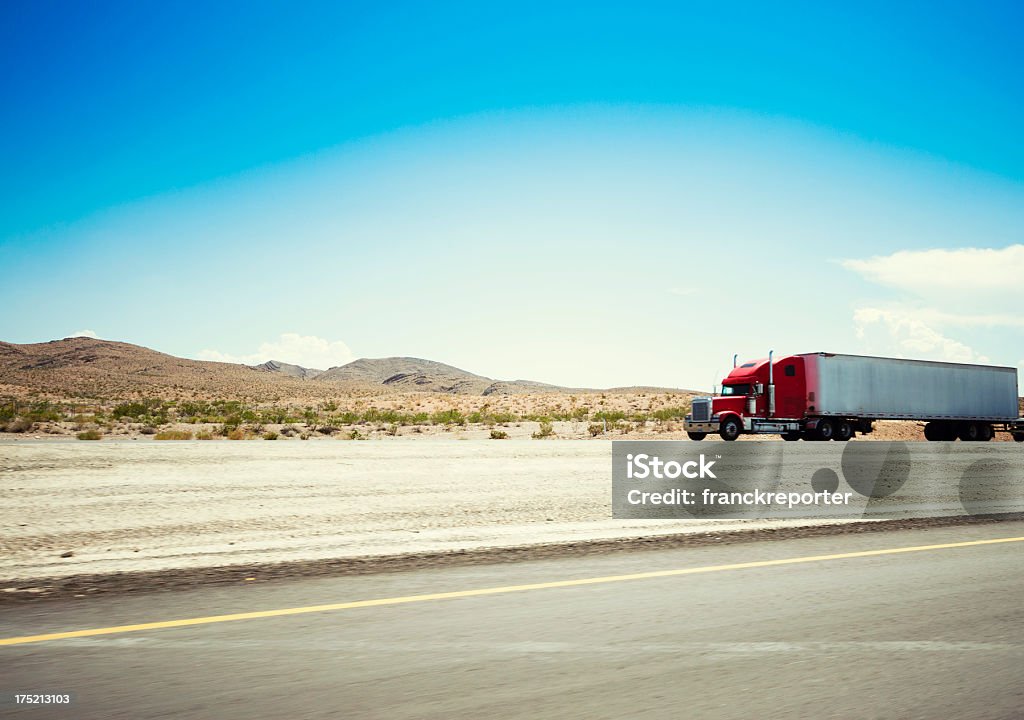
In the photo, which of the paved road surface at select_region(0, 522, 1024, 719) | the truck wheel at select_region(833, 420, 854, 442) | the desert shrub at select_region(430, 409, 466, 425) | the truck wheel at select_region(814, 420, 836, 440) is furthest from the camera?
the desert shrub at select_region(430, 409, 466, 425)

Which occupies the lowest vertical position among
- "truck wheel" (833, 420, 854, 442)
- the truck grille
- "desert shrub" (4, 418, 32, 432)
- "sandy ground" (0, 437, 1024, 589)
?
"sandy ground" (0, 437, 1024, 589)

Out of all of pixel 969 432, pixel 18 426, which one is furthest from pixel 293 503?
pixel 969 432

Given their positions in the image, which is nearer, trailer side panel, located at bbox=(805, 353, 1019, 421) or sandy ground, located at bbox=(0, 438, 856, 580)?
sandy ground, located at bbox=(0, 438, 856, 580)

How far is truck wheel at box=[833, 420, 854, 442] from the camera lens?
38031 millimetres

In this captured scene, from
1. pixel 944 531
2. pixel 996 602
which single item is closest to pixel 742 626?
pixel 996 602

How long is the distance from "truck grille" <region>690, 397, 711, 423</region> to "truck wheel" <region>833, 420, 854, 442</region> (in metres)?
6.61

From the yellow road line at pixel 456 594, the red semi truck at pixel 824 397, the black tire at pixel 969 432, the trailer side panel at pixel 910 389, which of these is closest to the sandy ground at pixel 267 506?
the yellow road line at pixel 456 594

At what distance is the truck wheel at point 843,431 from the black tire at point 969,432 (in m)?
9.94

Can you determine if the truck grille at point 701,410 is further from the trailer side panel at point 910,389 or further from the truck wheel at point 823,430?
the truck wheel at point 823,430

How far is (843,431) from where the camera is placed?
38.2 m

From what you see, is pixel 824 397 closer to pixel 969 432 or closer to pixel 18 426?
pixel 969 432

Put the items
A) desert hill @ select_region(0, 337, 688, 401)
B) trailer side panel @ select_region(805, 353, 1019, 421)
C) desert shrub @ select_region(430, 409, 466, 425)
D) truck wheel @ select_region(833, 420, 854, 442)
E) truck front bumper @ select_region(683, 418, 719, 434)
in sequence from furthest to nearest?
desert hill @ select_region(0, 337, 688, 401) → desert shrub @ select_region(430, 409, 466, 425) → truck wheel @ select_region(833, 420, 854, 442) → trailer side panel @ select_region(805, 353, 1019, 421) → truck front bumper @ select_region(683, 418, 719, 434)

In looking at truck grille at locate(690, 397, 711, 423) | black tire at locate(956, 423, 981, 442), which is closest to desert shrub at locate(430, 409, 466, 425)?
truck grille at locate(690, 397, 711, 423)

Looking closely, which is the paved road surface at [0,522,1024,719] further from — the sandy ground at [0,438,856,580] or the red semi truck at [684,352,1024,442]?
the red semi truck at [684,352,1024,442]
